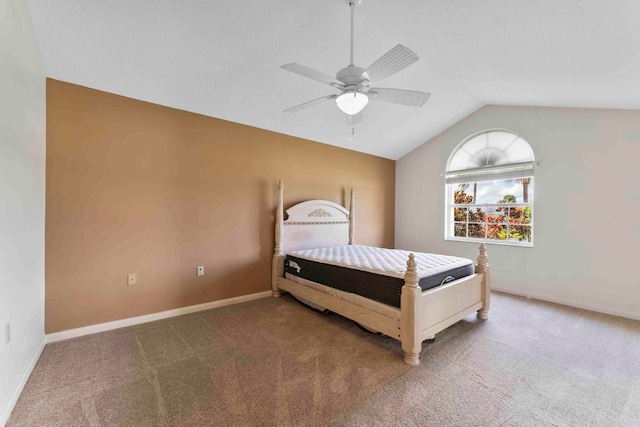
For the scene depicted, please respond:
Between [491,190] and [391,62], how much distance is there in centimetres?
350

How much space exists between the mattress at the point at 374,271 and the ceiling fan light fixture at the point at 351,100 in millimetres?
1377

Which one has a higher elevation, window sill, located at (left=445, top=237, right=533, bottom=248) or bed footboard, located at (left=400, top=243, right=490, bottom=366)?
window sill, located at (left=445, top=237, right=533, bottom=248)

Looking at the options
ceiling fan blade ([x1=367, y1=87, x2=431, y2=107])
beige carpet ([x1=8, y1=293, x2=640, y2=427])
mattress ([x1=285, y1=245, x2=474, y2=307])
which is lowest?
beige carpet ([x1=8, y1=293, x2=640, y2=427])

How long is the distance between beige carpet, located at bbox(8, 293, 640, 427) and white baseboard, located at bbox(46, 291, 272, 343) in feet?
0.42

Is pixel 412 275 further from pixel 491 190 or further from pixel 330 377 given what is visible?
pixel 491 190

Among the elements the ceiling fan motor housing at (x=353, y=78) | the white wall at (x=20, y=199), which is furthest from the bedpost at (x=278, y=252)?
the white wall at (x=20, y=199)

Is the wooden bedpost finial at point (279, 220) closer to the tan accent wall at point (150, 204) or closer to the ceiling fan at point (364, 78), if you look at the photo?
the tan accent wall at point (150, 204)

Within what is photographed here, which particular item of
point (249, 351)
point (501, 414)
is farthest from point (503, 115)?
point (249, 351)

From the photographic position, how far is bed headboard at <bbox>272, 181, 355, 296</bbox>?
12.2 ft

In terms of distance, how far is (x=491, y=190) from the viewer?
14.0 ft

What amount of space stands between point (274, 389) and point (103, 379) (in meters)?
1.20

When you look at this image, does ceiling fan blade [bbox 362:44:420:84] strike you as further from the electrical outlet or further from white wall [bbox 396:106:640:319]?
white wall [bbox 396:106:640:319]

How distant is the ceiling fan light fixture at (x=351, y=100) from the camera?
6.12 feet

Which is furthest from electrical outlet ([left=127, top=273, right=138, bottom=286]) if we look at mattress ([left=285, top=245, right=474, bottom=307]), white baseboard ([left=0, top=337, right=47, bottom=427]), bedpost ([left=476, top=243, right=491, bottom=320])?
bedpost ([left=476, top=243, right=491, bottom=320])
